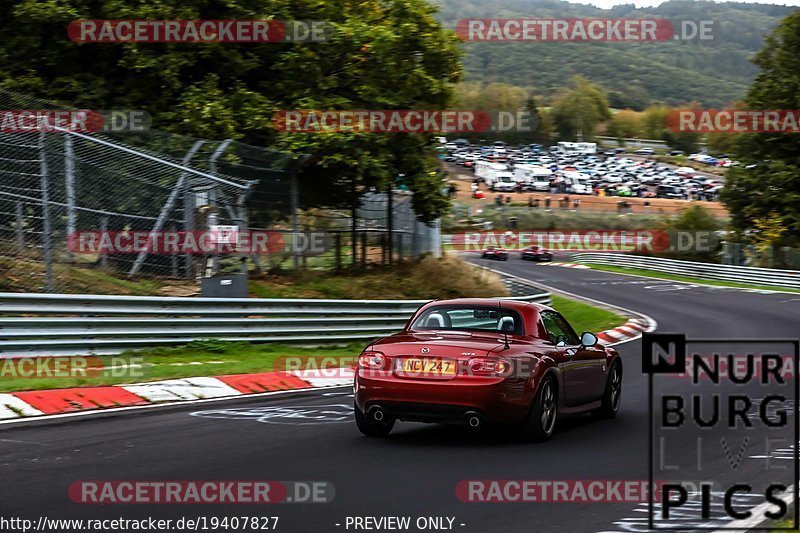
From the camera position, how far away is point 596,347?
10945mm

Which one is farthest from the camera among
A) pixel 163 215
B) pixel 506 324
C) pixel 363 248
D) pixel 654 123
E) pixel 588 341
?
pixel 654 123

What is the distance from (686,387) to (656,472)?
19.8 ft

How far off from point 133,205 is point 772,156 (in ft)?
141

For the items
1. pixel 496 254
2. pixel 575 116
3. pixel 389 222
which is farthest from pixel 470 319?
pixel 575 116

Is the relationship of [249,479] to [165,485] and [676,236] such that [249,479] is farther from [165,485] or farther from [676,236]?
[676,236]

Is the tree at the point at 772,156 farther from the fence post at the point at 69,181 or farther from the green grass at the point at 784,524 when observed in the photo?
the green grass at the point at 784,524

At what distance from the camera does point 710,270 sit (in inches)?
1945

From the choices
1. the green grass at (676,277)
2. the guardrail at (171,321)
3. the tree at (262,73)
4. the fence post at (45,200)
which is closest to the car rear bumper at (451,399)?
the guardrail at (171,321)

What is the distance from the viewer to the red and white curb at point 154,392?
432 inches

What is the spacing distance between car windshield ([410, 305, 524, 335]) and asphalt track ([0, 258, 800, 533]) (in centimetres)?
98

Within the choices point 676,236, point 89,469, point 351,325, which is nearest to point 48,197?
point 351,325

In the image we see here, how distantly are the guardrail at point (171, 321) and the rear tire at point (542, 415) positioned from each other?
22.9 ft

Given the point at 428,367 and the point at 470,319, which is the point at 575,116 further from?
the point at 428,367

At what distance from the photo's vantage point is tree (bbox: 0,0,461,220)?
2128 centimetres
